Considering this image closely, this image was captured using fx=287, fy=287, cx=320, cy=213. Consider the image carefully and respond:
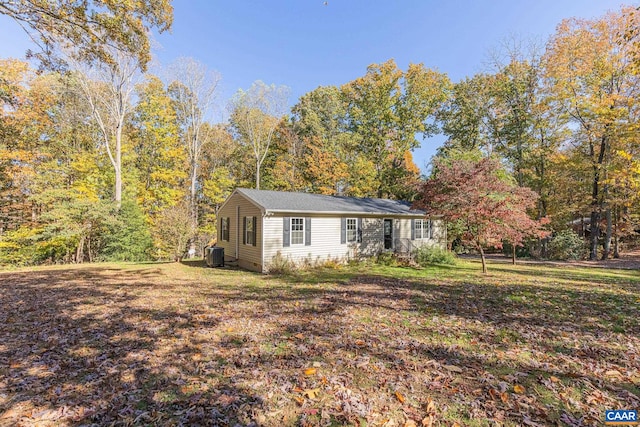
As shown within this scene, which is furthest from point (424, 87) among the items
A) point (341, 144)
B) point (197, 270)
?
point (197, 270)

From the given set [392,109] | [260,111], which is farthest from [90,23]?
[392,109]

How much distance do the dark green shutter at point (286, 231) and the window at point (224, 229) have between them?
462 centimetres

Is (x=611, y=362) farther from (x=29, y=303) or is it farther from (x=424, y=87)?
(x=424, y=87)

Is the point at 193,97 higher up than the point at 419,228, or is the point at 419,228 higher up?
the point at 193,97

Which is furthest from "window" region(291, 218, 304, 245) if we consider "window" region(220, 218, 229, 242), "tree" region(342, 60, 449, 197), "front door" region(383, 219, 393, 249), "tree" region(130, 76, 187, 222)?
"tree" region(342, 60, 449, 197)

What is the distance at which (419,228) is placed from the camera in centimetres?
1736

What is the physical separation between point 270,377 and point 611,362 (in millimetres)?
4726

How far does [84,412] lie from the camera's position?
2.97 meters

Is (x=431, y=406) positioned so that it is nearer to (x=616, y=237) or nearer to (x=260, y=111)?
(x=616, y=237)

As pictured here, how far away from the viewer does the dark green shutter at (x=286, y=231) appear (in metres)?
12.5

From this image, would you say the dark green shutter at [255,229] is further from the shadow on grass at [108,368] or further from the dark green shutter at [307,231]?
the shadow on grass at [108,368]

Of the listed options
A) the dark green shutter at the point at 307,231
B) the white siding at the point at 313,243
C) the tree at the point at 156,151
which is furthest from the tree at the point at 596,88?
the tree at the point at 156,151

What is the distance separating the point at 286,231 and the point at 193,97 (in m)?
16.8

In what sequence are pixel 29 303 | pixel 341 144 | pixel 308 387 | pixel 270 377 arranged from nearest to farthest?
pixel 308 387 < pixel 270 377 < pixel 29 303 < pixel 341 144
